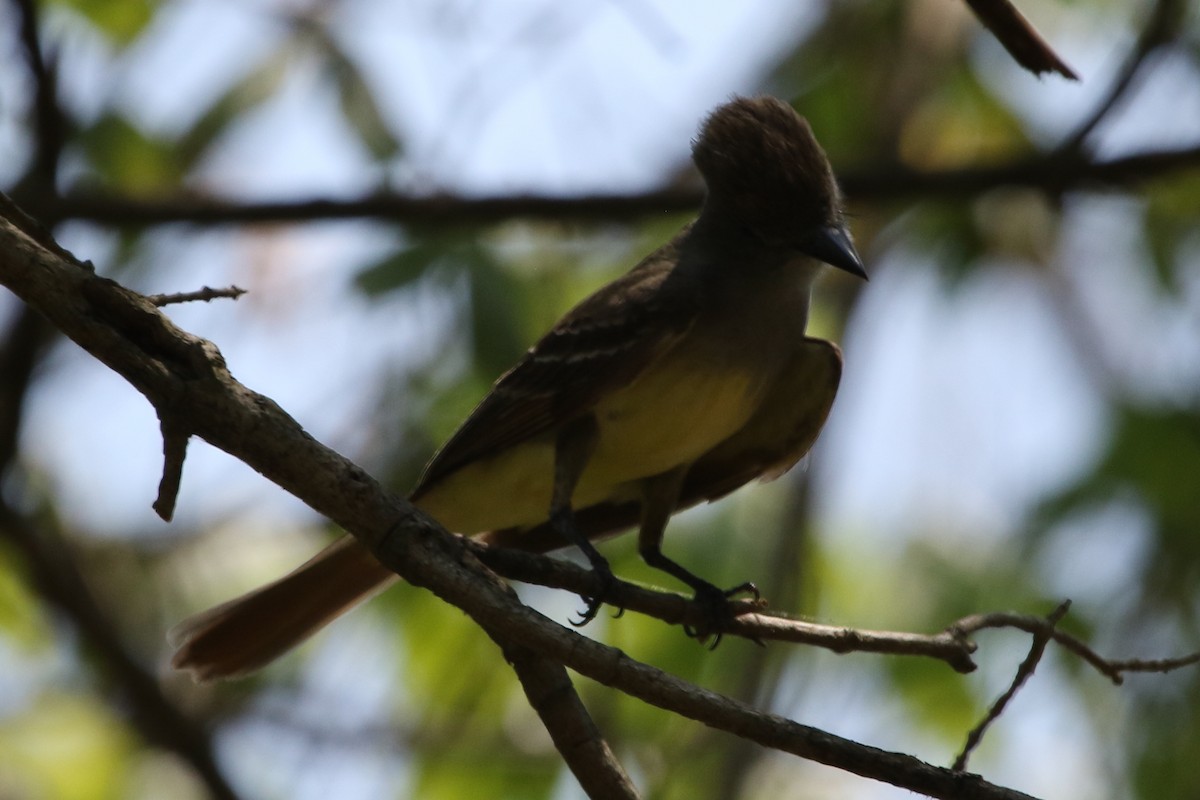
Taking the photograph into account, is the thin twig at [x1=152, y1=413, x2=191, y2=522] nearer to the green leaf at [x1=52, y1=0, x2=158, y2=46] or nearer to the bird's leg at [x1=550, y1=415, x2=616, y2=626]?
the bird's leg at [x1=550, y1=415, x2=616, y2=626]

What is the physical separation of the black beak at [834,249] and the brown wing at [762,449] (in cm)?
34

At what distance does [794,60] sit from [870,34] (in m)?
0.58

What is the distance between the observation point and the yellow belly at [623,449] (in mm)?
4684

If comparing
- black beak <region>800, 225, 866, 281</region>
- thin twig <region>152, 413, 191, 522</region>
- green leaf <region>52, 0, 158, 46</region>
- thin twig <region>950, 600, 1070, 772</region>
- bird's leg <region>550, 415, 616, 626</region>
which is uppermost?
green leaf <region>52, 0, 158, 46</region>

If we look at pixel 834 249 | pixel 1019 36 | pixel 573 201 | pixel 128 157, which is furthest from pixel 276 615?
pixel 128 157

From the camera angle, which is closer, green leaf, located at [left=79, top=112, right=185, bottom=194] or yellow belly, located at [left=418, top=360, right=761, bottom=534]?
yellow belly, located at [left=418, top=360, right=761, bottom=534]

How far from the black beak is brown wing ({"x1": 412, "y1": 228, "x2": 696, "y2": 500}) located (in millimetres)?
439

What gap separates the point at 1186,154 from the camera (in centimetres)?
588

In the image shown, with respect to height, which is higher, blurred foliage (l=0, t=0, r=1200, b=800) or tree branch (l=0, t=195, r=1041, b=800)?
blurred foliage (l=0, t=0, r=1200, b=800)

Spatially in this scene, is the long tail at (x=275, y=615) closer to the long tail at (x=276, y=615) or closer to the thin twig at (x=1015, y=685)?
the long tail at (x=276, y=615)

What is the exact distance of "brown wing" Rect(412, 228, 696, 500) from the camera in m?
4.66

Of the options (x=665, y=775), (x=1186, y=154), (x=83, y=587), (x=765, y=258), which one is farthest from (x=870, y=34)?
(x=83, y=587)

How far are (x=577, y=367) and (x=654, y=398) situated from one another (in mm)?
276

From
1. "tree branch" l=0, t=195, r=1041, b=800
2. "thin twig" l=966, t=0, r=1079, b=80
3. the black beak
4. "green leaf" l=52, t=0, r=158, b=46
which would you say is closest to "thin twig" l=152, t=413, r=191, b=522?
"tree branch" l=0, t=195, r=1041, b=800
